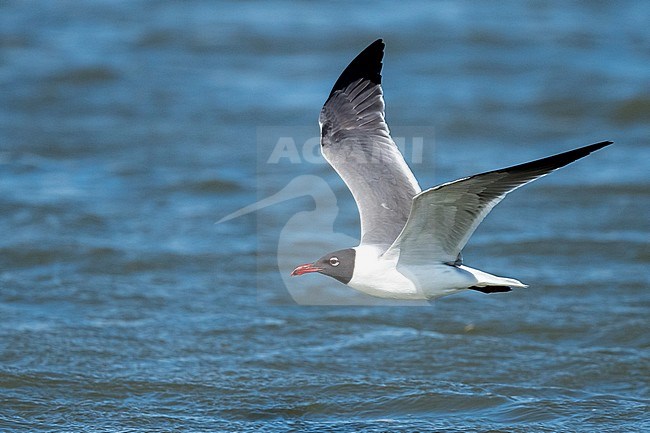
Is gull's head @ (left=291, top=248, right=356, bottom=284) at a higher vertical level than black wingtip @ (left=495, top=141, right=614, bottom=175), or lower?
lower

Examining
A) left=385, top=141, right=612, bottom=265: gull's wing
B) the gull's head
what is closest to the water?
the gull's head

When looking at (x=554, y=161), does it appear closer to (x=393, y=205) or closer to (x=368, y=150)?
(x=393, y=205)

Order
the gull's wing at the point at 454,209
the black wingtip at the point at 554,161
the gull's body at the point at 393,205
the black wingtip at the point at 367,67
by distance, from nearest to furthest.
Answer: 1. the black wingtip at the point at 554,161
2. the gull's wing at the point at 454,209
3. the gull's body at the point at 393,205
4. the black wingtip at the point at 367,67

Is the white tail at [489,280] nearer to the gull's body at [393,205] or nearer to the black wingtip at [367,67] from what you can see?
the gull's body at [393,205]

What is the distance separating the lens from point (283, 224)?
9.09 meters

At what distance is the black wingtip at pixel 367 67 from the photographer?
601 cm

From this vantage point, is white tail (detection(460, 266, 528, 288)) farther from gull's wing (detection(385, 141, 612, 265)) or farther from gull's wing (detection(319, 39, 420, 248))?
gull's wing (detection(319, 39, 420, 248))

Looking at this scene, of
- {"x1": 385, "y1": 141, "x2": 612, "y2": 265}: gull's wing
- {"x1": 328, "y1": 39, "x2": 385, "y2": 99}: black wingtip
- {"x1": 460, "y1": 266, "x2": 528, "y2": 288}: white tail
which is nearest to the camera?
{"x1": 385, "y1": 141, "x2": 612, "y2": 265}: gull's wing

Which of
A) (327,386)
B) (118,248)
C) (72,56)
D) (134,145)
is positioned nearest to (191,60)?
(72,56)

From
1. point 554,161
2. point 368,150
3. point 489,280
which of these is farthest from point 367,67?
point 554,161

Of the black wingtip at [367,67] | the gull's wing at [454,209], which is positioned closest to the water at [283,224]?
the gull's wing at [454,209]

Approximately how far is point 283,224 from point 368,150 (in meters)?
3.13

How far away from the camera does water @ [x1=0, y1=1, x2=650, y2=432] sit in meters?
6.11

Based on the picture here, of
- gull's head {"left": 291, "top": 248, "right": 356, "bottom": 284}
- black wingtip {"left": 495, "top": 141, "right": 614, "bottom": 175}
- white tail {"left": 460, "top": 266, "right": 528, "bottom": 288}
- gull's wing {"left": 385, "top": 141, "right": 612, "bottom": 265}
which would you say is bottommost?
white tail {"left": 460, "top": 266, "right": 528, "bottom": 288}
